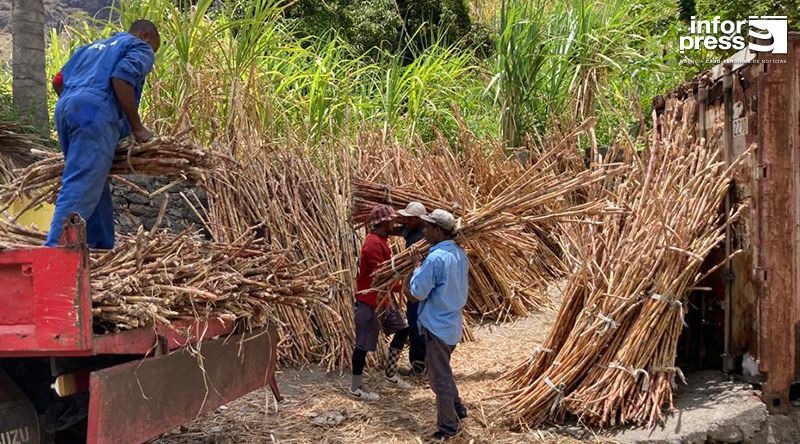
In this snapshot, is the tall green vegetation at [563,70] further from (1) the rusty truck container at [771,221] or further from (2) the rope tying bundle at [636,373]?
(2) the rope tying bundle at [636,373]

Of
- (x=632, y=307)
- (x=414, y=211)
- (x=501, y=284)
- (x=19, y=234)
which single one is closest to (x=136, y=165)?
(x=19, y=234)

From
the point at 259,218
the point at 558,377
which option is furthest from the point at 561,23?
the point at 558,377

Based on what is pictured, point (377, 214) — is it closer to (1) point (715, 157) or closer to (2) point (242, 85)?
(1) point (715, 157)

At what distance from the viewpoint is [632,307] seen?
4645 mm

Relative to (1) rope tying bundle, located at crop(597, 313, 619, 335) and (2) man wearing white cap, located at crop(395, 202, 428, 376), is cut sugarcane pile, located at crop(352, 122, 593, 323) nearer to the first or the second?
(2) man wearing white cap, located at crop(395, 202, 428, 376)

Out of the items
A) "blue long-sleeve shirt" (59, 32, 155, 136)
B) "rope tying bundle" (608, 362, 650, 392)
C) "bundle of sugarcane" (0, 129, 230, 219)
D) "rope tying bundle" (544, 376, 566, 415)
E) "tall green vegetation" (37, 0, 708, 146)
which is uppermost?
"tall green vegetation" (37, 0, 708, 146)

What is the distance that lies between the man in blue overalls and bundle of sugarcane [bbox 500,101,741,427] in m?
2.78

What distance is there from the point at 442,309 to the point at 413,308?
1.52 m

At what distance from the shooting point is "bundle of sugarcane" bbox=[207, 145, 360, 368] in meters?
6.26

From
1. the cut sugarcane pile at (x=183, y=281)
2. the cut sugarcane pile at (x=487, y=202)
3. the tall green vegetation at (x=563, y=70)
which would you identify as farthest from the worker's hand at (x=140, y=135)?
the tall green vegetation at (x=563, y=70)

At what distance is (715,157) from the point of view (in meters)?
5.00

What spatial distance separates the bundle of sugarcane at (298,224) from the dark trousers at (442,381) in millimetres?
1577

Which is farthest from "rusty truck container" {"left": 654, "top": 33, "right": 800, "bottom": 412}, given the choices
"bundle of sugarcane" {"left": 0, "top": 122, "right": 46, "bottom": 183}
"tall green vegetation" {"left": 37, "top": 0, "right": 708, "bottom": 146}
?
"bundle of sugarcane" {"left": 0, "top": 122, "right": 46, "bottom": 183}

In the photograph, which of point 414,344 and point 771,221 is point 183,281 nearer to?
point 414,344
